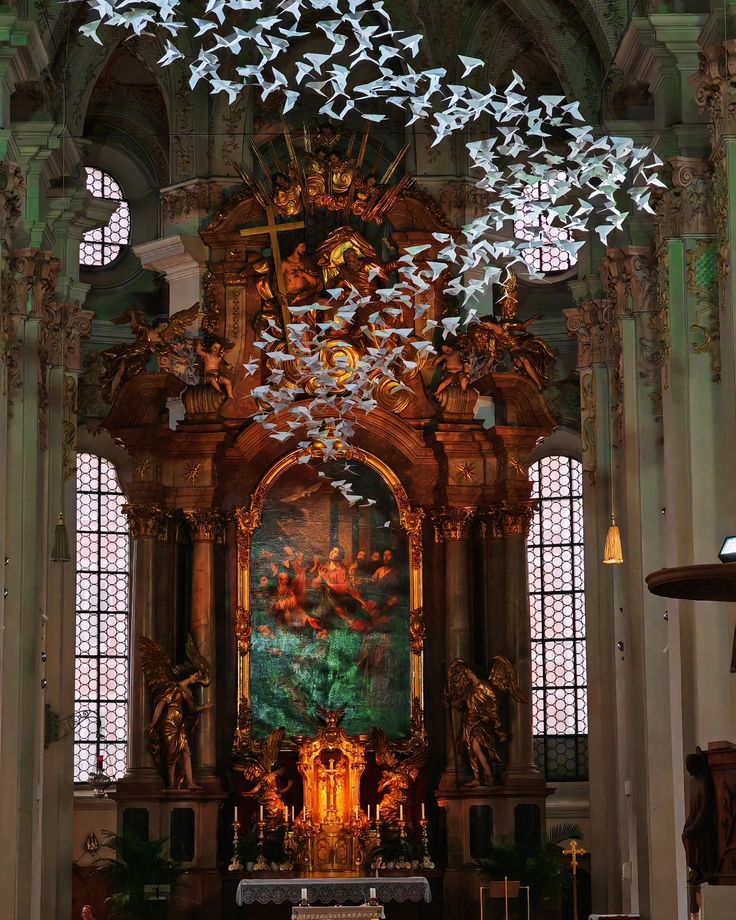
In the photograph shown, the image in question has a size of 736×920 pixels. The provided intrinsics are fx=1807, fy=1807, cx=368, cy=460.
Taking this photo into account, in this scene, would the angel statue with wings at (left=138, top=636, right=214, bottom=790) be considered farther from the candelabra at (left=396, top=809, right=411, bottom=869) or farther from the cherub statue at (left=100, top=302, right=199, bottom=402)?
the cherub statue at (left=100, top=302, right=199, bottom=402)

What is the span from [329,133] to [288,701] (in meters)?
8.59

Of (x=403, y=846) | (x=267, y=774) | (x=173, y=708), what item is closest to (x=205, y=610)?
(x=173, y=708)

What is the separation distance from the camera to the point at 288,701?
26516 millimetres

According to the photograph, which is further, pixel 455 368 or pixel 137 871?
pixel 455 368

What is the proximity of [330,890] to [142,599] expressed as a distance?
504 cm

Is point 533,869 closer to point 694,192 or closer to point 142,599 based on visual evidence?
point 142,599

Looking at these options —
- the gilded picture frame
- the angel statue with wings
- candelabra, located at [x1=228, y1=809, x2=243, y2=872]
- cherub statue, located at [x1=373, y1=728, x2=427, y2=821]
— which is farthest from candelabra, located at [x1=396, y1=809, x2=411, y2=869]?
the angel statue with wings

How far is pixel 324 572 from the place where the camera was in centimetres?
2708

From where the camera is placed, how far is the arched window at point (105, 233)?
31125mm

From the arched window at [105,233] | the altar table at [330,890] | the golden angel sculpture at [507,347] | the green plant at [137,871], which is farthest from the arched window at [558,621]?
the arched window at [105,233]

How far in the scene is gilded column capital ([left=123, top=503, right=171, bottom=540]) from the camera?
2641cm

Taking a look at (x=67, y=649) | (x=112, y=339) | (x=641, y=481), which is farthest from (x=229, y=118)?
(x=641, y=481)

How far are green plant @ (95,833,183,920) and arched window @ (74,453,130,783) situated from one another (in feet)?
15.1

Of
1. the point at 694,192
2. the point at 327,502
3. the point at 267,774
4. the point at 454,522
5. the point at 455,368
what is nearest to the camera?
the point at 694,192
